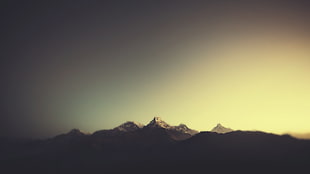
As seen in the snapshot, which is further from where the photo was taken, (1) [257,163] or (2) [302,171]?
(1) [257,163]

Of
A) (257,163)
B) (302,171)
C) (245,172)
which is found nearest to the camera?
(302,171)

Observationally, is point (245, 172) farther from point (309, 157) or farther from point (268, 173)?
point (309, 157)

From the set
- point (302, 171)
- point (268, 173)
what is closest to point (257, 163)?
point (268, 173)

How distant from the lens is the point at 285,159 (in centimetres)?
19525

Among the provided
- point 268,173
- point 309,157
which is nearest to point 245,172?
point 268,173

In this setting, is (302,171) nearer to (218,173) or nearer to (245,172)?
(245,172)

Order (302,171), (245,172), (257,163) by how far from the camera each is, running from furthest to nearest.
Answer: (257,163)
(245,172)
(302,171)

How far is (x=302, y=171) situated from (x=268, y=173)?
963 inches

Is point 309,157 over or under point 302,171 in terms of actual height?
over

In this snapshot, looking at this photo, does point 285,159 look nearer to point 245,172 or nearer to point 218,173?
point 245,172

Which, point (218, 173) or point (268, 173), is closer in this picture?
point (268, 173)

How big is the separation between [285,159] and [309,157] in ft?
61.9

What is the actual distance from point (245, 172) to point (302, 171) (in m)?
42.4

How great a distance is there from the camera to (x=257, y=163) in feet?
648
